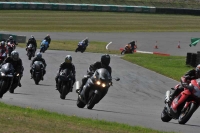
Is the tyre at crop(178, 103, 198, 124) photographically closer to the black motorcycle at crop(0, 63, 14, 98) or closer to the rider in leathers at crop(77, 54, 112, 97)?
the rider in leathers at crop(77, 54, 112, 97)

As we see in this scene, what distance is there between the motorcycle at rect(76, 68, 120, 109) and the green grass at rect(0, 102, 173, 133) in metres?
3.05

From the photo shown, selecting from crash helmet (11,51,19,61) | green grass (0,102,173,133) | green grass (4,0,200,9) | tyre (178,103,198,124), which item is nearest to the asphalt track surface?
tyre (178,103,198,124)

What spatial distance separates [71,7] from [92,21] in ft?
25.3

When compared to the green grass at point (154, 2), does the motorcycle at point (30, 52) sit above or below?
above

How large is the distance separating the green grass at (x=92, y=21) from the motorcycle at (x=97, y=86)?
47744mm

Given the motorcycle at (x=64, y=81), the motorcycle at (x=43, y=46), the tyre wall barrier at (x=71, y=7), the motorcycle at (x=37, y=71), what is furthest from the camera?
the tyre wall barrier at (x=71, y=7)

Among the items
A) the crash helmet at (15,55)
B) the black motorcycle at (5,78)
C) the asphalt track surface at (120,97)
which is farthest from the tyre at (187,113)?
the crash helmet at (15,55)

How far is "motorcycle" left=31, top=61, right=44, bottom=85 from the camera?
23672 mm

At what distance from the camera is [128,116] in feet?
46.7

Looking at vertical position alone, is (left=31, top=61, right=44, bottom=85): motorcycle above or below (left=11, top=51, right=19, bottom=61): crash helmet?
below

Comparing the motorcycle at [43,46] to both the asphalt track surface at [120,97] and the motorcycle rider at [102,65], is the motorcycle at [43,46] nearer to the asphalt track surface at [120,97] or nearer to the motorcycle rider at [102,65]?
the asphalt track surface at [120,97]

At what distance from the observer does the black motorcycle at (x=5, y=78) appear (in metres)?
17.3

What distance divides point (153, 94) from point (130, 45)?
76.5 ft

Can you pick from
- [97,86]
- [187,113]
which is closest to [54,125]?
[187,113]
